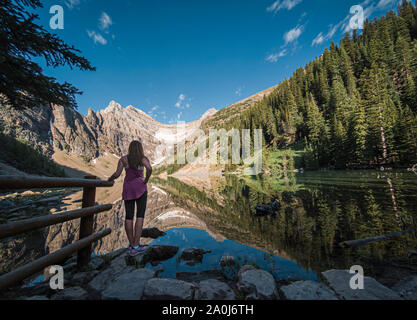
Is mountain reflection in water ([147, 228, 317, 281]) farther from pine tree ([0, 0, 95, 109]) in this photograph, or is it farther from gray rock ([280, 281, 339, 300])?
pine tree ([0, 0, 95, 109])

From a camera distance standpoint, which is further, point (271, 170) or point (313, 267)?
point (271, 170)

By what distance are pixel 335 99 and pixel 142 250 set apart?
71.3 meters

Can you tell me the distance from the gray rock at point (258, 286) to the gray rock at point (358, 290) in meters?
0.98

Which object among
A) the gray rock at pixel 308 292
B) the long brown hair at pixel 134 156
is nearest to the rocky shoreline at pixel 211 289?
the gray rock at pixel 308 292

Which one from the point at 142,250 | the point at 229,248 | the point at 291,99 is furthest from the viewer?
the point at 291,99

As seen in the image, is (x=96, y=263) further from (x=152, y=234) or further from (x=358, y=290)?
(x=358, y=290)

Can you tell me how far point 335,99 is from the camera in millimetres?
55844

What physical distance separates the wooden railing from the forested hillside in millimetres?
39641

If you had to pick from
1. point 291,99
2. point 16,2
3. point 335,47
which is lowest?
point 16,2

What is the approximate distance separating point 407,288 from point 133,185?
19.9ft

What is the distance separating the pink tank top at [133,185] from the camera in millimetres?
4988

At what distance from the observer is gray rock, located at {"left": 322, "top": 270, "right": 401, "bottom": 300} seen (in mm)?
2402
